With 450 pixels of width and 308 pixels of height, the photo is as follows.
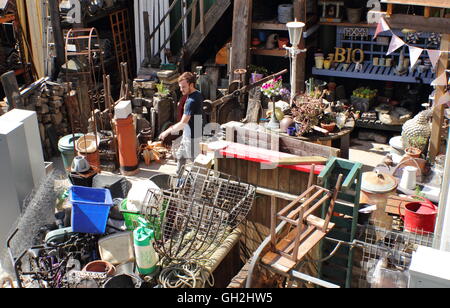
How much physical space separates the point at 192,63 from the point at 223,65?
30.3 inches

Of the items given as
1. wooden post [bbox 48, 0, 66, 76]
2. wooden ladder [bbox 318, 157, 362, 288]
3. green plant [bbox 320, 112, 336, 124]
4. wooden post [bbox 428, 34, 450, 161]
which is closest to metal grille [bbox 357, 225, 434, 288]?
wooden ladder [bbox 318, 157, 362, 288]

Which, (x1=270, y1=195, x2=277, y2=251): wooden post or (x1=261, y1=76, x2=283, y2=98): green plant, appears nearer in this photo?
(x1=270, y1=195, x2=277, y2=251): wooden post

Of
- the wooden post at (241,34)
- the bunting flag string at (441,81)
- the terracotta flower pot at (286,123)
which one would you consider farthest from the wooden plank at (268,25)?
the bunting flag string at (441,81)

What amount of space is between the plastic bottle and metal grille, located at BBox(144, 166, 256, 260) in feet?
0.46

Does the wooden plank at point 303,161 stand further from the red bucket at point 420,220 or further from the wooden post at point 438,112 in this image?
the wooden post at point 438,112

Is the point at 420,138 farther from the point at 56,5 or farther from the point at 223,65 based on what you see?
the point at 56,5

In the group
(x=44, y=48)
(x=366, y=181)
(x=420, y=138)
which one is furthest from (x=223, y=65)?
(x=366, y=181)

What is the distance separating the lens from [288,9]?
11141 mm

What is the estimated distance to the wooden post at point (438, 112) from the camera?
8.20 m

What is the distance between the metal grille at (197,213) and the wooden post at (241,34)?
203 inches

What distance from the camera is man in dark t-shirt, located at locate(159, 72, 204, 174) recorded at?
785cm

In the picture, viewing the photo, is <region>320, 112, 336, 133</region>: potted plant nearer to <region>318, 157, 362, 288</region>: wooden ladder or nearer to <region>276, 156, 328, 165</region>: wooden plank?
<region>276, 156, 328, 165</region>: wooden plank

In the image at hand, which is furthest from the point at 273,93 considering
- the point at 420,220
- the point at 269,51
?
the point at 420,220

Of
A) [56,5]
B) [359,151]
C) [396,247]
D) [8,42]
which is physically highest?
[56,5]
